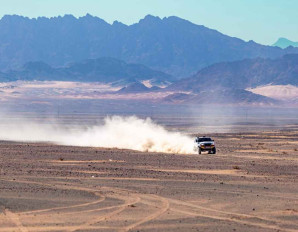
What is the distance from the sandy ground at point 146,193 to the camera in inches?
846

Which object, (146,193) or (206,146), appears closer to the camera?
(146,193)

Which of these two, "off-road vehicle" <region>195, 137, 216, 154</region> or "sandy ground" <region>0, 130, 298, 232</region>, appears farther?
"off-road vehicle" <region>195, 137, 216, 154</region>

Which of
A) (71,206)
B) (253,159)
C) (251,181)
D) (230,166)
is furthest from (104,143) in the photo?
(71,206)

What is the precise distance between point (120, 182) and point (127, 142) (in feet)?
102

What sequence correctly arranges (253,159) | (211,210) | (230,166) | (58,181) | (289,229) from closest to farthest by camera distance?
(289,229) < (211,210) < (58,181) < (230,166) < (253,159)

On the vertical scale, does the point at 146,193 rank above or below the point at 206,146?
below

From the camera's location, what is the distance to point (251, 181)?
1296 inches

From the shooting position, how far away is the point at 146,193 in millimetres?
27891

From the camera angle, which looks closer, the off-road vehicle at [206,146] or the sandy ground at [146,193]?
the sandy ground at [146,193]

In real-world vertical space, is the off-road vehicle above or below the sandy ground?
above

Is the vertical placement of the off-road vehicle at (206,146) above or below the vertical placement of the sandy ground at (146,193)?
above

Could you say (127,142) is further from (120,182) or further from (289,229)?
(289,229)

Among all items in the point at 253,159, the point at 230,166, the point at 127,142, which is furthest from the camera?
the point at 127,142

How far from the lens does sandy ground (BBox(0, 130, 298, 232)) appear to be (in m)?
21.5
